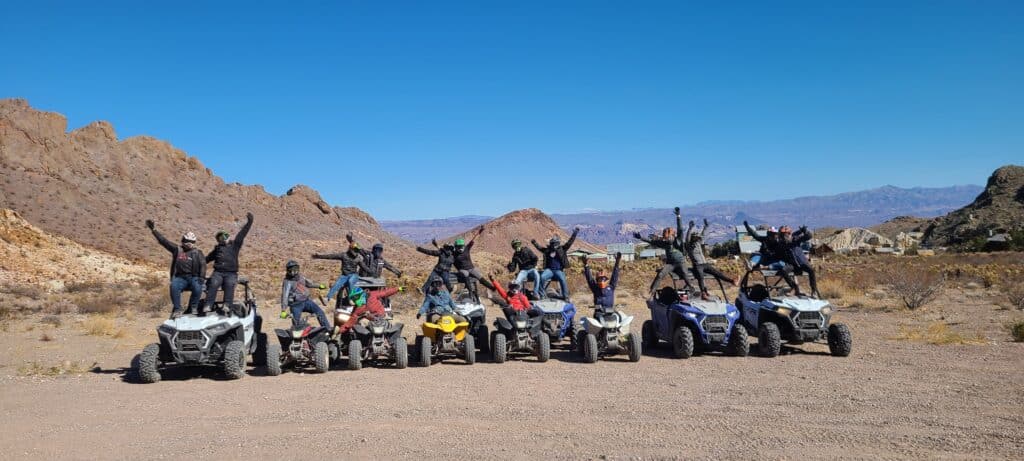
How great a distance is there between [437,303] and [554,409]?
3998 mm

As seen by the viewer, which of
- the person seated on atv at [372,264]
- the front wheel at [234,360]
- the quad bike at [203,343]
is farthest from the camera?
the person seated on atv at [372,264]

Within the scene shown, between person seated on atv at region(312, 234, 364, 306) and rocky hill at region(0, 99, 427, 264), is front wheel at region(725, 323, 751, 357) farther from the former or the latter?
rocky hill at region(0, 99, 427, 264)

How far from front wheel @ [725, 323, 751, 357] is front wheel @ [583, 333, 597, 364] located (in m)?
2.37

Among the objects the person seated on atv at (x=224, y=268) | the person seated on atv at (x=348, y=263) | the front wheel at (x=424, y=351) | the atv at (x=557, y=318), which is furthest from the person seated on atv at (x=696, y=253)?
the person seated on atv at (x=224, y=268)

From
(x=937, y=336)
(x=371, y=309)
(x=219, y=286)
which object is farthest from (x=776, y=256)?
(x=219, y=286)

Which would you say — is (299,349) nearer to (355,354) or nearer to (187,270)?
(355,354)

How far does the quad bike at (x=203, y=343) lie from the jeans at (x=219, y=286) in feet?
0.63

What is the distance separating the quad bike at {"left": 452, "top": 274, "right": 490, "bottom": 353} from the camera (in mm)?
12270

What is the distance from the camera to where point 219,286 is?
11.3m

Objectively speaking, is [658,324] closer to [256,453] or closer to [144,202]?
[256,453]

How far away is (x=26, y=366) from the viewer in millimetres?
12141

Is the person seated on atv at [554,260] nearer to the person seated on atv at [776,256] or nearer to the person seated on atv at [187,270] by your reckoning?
the person seated on atv at [776,256]

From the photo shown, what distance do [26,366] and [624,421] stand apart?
34.0ft

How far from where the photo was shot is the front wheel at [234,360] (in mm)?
10406
